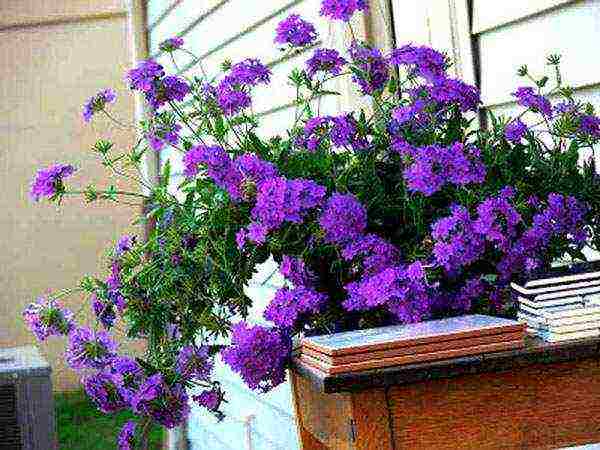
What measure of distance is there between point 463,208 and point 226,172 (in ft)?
1.31

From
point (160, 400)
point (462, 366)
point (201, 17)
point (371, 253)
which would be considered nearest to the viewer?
point (462, 366)

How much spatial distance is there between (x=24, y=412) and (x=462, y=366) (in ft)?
9.56

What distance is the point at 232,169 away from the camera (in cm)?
232

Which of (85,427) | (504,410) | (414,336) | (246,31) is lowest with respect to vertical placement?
(85,427)

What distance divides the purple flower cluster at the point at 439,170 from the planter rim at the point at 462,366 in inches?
14.9

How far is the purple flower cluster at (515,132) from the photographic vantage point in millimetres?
2393

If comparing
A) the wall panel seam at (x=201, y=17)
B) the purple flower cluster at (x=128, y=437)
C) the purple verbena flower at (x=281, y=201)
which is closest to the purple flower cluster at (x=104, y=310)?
the purple flower cluster at (x=128, y=437)

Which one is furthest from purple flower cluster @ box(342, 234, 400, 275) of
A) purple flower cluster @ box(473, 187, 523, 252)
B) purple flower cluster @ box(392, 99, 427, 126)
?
purple flower cluster @ box(392, 99, 427, 126)

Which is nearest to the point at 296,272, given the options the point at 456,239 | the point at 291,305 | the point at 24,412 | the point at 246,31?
the point at 291,305

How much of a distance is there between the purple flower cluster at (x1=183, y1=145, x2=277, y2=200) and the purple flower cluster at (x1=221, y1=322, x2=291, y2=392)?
0.80 ft

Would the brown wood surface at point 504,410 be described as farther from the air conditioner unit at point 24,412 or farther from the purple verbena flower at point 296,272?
the air conditioner unit at point 24,412

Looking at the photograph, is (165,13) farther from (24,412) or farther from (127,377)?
(127,377)

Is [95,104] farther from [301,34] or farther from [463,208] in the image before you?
[463,208]

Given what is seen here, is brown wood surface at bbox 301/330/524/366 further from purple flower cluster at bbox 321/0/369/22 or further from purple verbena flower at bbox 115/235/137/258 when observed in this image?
purple verbena flower at bbox 115/235/137/258
